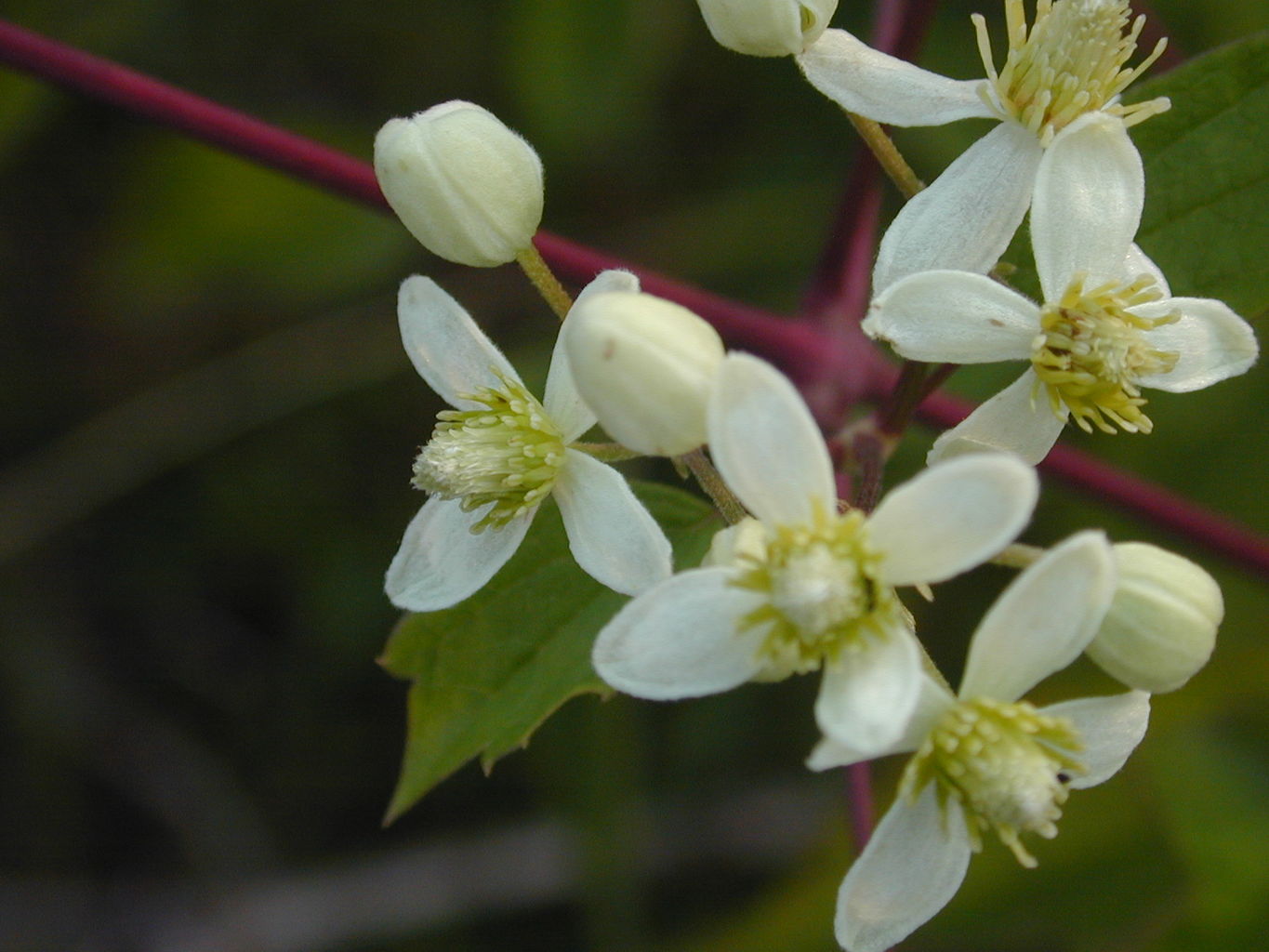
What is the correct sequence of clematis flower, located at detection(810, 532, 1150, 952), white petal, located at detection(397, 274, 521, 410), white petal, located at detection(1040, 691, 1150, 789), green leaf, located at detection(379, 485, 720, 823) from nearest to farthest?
clematis flower, located at detection(810, 532, 1150, 952) < white petal, located at detection(1040, 691, 1150, 789) < white petal, located at detection(397, 274, 521, 410) < green leaf, located at detection(379, 485, 720, 823)

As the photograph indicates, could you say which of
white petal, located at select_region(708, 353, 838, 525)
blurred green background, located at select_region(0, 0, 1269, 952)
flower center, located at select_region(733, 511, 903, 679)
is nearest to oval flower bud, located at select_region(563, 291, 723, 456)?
white petal, located at select_region(708, 353, 838, 525)

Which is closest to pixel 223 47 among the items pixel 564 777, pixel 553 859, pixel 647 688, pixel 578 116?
pixel 578 116

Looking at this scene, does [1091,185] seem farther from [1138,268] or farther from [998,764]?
[998,764]

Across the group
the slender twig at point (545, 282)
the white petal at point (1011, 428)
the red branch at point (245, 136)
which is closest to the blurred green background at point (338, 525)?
the red branch at point (245, 136)

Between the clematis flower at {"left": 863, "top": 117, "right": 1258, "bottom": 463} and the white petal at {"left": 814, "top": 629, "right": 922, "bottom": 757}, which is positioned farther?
the clematis flower at {"left": 863, "top": 117, "right": 1258, "bottom": 463}

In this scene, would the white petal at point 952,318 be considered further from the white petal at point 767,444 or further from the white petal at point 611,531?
the white petal at point 611,531

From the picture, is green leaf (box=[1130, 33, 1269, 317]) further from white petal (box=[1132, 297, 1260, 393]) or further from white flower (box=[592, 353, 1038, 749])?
white flower (box=[592, 353, 1038, 749])

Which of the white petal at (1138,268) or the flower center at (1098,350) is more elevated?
the white petal at (1138,268)

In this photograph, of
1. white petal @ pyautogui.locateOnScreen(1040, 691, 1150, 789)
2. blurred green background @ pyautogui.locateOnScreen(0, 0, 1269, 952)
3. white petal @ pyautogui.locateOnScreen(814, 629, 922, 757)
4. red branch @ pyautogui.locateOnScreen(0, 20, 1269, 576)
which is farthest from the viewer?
blurred green background @ pyautogui.locateOnScreen(0, 0, 1269, 952)
